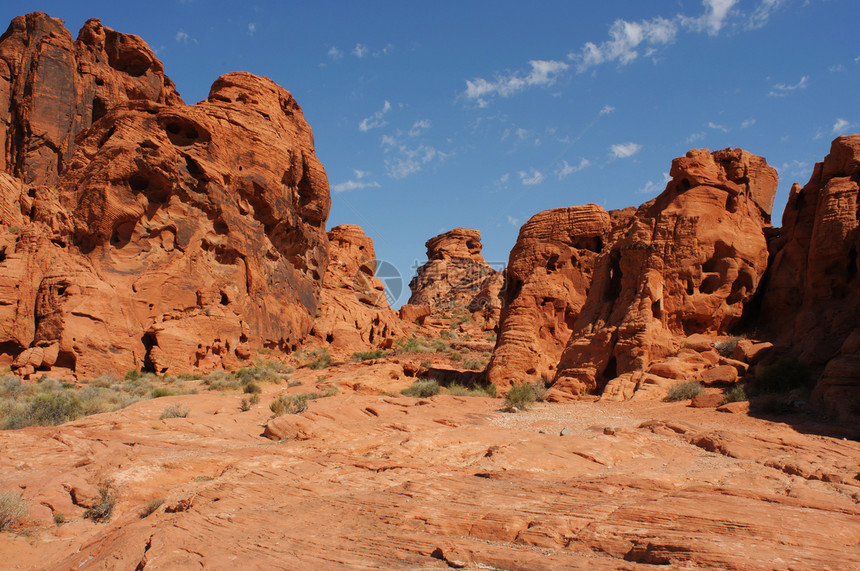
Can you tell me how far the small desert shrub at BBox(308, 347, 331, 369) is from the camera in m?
27.1

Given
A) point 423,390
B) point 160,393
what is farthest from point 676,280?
point 160,393

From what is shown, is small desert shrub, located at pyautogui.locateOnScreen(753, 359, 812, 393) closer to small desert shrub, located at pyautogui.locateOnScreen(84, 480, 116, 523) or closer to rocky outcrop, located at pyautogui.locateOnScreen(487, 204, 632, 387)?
rocky outcrop, located at pyautogui.locateOnScreen(487, 204, 632, 387)

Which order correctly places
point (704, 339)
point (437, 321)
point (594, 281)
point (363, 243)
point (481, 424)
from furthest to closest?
point (437, 321) < point (363, 243) < point (594, 281) < point (704, 339) < point (481, 424)

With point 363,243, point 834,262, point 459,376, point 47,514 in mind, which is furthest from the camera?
point 363,243

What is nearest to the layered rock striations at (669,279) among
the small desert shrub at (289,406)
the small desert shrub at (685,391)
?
the small desert shrub at (685,391)

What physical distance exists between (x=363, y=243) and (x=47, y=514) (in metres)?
39.5

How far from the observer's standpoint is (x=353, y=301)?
38.6 metres

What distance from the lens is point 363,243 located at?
46594mm

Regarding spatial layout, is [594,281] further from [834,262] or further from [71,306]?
[71,306]

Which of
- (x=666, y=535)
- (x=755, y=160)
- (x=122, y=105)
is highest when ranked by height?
(x=122, y=105)

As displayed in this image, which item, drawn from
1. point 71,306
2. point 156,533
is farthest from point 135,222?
point 156,533

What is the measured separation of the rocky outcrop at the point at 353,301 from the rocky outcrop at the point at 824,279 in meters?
21.6

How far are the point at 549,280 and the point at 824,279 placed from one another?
846 cm

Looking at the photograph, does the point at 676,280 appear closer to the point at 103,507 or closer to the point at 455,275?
the point at 103,507
